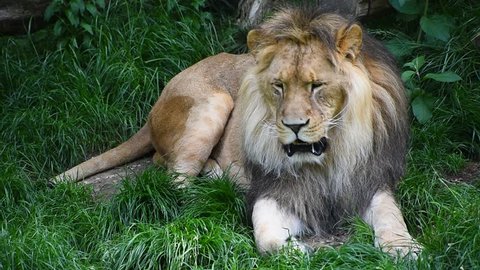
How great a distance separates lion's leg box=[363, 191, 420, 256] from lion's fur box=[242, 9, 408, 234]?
0.07 m

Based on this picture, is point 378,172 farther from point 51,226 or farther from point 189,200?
point 51,226

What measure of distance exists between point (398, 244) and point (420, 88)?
6.48 feet

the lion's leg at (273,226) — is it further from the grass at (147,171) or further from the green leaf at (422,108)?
the green leaf at (422,108)

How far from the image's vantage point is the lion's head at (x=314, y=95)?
5.93 meters

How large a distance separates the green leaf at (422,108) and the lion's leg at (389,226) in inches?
43.4

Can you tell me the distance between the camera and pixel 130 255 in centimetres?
596

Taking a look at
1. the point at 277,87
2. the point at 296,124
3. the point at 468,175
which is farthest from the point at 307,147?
the point at 468,175

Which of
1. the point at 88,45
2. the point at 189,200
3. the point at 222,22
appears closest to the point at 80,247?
the point at 189,200

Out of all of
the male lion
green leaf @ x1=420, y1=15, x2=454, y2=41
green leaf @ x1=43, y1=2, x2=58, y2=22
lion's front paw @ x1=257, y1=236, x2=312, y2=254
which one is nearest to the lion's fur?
the male lion

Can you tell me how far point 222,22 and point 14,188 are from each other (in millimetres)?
2413

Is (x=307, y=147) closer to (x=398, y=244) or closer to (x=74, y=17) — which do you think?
(x=398, y=244)

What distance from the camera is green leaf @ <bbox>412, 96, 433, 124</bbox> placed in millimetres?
7277

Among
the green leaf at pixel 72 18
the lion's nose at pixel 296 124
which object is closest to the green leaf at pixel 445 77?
the lion's nose at pixel 296 124

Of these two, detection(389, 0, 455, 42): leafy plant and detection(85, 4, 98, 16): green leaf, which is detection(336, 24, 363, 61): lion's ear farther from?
detection(85, 4, 98, 16): green leaf
